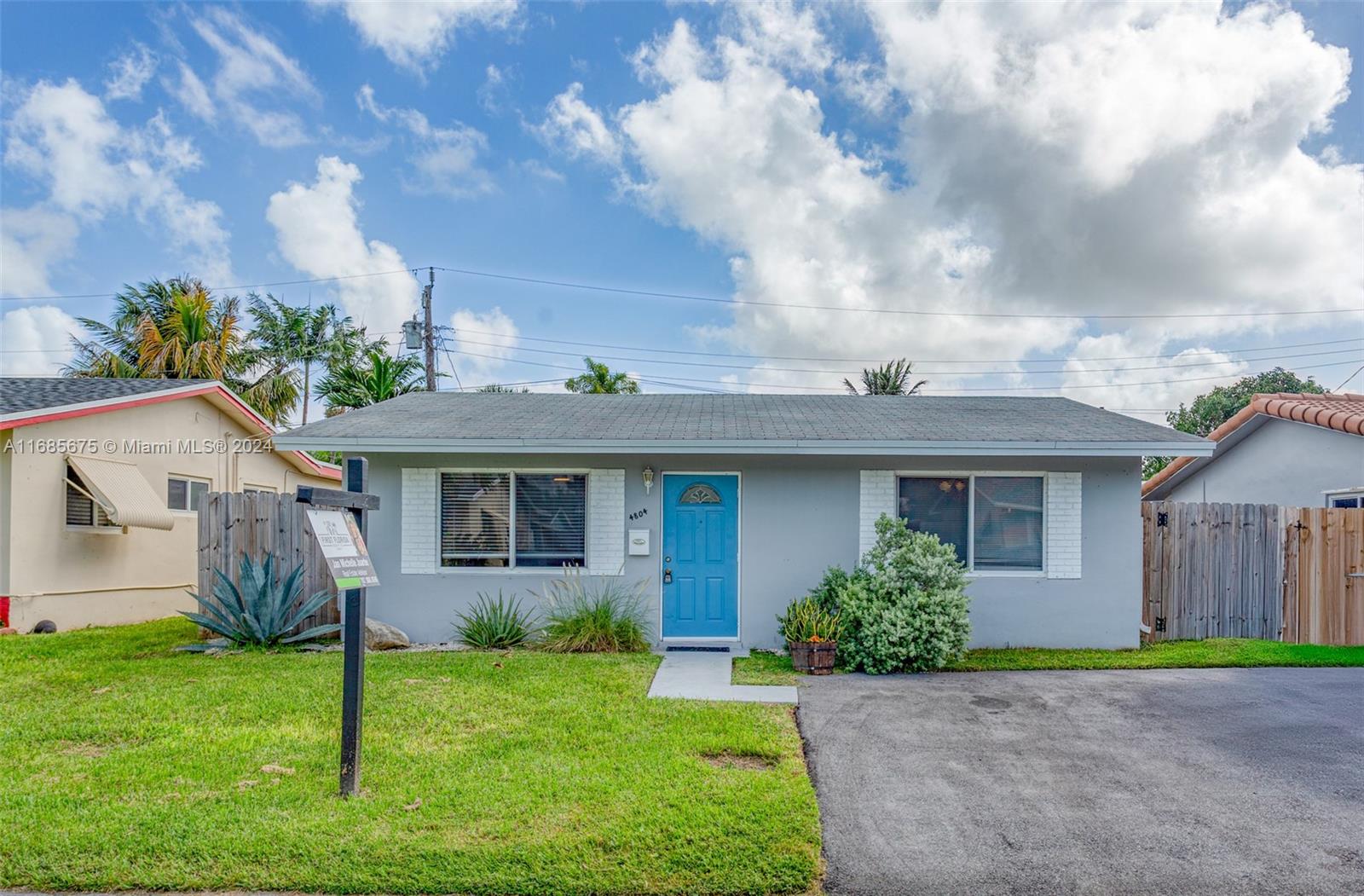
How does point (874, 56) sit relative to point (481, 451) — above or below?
above

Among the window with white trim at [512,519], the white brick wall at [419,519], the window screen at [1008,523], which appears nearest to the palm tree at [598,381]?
the window with white trim at [512,519]

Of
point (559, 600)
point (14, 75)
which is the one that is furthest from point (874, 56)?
point (14, 75)

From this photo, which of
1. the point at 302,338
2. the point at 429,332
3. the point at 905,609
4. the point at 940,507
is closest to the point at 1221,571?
the point at 940,507

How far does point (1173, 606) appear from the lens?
32.2ft

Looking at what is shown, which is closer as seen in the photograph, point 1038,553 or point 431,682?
point 431,682

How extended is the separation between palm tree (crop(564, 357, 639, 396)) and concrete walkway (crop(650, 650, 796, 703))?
15.4 m

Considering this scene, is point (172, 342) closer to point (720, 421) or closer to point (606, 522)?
point (606, 522)

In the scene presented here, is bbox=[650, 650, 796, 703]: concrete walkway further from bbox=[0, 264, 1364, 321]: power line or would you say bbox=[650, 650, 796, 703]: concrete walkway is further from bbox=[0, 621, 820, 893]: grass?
bbox=[0, 264, 1364, 321]: power line

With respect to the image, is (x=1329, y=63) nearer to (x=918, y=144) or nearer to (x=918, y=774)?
(x=918, y=144)

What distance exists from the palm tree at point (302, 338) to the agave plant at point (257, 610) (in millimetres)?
12582

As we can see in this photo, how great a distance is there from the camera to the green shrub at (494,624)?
9000mm

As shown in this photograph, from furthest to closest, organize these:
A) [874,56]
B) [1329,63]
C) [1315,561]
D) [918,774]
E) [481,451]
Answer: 1. [874,56]
2. [1329,63]
3. [1315,561]
4. [481,451]
5. [918,774]

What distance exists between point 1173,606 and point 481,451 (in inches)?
352

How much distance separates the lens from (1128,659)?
845 cm
